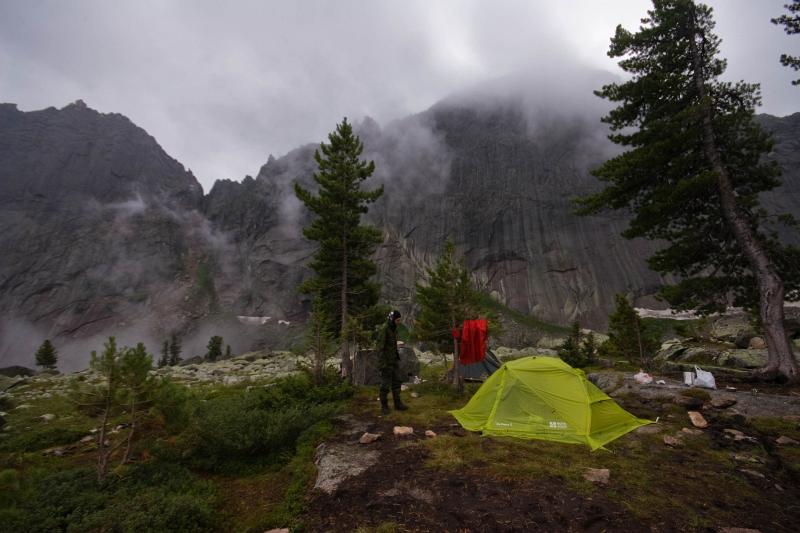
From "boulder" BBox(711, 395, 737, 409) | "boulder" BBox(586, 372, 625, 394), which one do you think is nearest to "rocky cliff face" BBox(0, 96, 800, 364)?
"boulder" BBox(586, 372, 625, 394)

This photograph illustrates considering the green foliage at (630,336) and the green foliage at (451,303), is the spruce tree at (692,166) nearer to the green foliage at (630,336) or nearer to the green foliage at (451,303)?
the green foliage at (451,303)

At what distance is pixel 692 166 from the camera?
47.8 ft

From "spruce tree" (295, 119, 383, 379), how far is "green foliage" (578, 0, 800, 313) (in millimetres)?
11969

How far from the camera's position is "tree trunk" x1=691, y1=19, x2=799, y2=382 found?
11867 millimetres

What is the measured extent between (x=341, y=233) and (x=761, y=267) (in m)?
18.3

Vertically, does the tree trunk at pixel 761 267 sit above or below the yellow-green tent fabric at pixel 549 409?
above

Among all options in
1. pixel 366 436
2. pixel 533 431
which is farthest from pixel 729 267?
pixel 366 436

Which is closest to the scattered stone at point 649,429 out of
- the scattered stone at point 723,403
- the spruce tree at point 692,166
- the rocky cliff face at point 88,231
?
the scattered stone at point 723,403

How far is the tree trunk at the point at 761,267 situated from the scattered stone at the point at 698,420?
551 centimetres

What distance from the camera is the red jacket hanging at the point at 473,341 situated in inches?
519

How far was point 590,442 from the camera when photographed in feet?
25.1

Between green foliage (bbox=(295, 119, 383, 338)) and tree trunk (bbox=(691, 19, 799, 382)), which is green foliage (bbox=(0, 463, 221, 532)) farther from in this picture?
tree trunk (bbox=(691, 19, 799, 382))

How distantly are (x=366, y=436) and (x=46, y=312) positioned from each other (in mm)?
142172

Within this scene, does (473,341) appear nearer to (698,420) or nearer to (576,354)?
(698,420)
